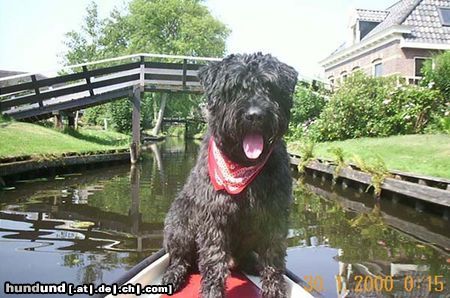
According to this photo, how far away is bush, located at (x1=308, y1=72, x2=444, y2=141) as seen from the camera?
54.0 feet

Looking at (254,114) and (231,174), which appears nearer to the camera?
(254,114)

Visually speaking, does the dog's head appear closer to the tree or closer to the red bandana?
the red bandana

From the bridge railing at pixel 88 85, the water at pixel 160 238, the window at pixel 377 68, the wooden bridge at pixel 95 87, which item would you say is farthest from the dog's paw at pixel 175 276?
the window at pixel 377 68

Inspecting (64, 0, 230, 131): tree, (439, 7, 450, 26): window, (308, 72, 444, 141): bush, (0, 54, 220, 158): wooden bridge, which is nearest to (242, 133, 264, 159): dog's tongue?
(0, 54, 220, 158): wooden bridge

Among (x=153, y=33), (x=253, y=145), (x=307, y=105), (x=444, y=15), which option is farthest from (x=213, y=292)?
(x=153, y=33)

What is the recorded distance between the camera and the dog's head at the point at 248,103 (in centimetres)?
295

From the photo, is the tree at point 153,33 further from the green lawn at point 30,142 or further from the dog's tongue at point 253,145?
the dog's tongue at point 253,145

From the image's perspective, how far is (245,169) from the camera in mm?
3090

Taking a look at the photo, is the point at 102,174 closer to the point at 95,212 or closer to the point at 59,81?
the point at 59,81

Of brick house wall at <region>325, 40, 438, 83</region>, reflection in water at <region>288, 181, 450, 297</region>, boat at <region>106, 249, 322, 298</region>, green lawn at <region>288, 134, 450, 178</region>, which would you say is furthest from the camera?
brick house wall at <region>325, 40, 438, 83</region>

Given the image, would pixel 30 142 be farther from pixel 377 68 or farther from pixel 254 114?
pixel 377 68

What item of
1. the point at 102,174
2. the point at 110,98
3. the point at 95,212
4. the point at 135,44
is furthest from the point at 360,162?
the point at 135,44

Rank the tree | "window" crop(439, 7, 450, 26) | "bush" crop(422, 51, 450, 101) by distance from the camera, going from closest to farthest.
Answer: "bush" crop(422, 51, 450, 101) < "window" crop(439, 7, 450, 26) < the tree

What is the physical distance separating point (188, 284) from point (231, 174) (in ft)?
3.48
